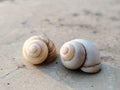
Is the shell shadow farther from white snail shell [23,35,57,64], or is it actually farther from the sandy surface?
white snail shell [23,35,57,64]

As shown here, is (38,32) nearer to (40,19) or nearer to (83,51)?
(40,19)

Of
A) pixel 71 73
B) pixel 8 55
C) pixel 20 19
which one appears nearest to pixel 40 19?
pixel 20 19

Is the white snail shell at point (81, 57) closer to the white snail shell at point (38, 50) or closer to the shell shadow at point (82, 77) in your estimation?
the shell shadow at point (82, 77)

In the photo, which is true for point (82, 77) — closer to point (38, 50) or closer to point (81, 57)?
point (81, 57)

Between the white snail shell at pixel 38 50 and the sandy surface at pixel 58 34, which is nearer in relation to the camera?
the sandy surface at pixel 58 34

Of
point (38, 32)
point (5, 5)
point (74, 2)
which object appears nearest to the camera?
point (38, 32)

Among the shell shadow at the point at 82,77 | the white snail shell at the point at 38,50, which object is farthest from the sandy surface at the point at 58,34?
the white snail shell at the point at 38,50

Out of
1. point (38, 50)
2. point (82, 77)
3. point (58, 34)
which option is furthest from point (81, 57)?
point (58, 34)
